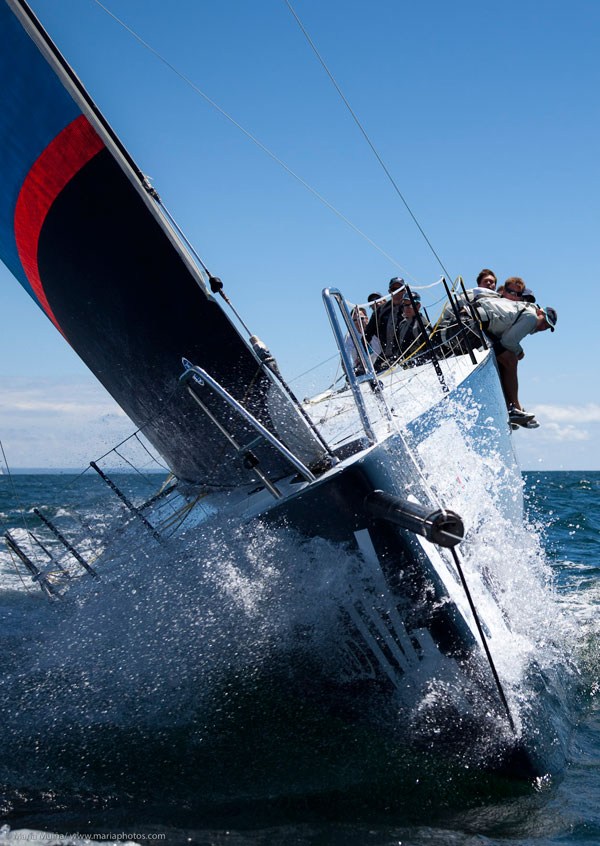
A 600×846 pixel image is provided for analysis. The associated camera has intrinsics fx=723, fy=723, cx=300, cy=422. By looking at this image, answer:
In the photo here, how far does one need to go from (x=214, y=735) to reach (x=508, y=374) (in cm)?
459

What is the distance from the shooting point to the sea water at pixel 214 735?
2.81m

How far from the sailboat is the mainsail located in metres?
0.01

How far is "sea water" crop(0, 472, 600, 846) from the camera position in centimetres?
281

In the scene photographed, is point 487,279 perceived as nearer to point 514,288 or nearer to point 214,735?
point 514,288

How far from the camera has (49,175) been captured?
408 cm

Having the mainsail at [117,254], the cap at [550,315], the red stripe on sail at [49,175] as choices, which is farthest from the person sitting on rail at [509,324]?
the red stripe on sail at [49,175]

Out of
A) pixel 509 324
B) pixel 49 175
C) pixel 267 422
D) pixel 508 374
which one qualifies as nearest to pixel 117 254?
pixel 49 175

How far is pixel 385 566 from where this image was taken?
335 cm

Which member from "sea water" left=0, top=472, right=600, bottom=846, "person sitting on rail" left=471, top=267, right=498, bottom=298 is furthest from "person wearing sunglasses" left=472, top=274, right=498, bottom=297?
"sea water" left=0, top=472, right=600, bottom=846

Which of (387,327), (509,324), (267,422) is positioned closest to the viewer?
(267,422)

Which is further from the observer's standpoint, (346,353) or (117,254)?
(117,254)

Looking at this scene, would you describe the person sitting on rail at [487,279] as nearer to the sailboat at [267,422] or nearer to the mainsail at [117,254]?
the sailboat at [267,422]

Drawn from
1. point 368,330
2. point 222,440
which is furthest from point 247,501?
point 368,330

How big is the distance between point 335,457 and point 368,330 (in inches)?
139
